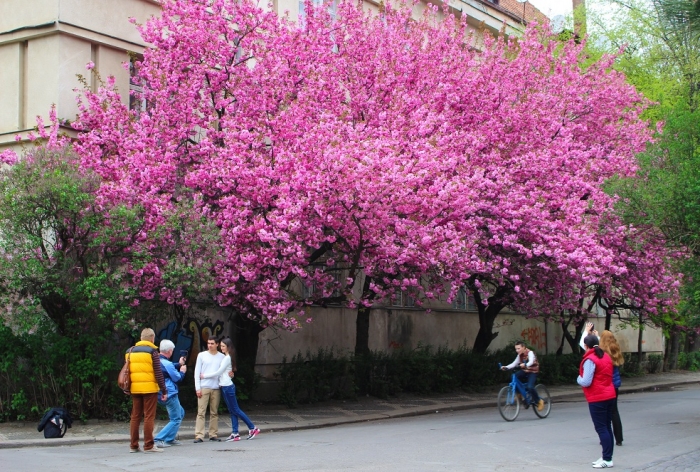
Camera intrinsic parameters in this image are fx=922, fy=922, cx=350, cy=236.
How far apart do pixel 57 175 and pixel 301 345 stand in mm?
10509

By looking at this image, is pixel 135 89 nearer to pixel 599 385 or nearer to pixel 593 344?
pixel 593 344

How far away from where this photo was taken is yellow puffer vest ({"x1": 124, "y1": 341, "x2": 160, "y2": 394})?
42.7ft

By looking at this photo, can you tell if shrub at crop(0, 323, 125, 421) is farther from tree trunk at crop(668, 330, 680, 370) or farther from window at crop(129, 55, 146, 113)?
tree trunk at crop(668, 330, 680, 370)

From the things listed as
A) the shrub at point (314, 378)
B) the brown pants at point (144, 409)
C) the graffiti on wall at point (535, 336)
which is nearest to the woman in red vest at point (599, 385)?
the brown pants at point (144, 409)

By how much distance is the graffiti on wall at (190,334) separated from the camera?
20484 mm

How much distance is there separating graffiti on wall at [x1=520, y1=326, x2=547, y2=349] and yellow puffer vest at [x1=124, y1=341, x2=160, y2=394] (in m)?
23.4

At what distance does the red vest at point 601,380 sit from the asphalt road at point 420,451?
90 cm

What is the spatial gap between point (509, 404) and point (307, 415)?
15.1ft

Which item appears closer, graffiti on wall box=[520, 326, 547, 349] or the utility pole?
the utility pole

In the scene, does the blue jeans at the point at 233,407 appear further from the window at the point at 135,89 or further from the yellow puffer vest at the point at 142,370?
the window at the point at 135,89

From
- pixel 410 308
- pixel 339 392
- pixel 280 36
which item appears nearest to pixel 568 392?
pixel 410 308

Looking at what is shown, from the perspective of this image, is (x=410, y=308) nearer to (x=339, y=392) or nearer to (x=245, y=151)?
(x=339, y=392)

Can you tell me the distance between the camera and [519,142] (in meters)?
22.5

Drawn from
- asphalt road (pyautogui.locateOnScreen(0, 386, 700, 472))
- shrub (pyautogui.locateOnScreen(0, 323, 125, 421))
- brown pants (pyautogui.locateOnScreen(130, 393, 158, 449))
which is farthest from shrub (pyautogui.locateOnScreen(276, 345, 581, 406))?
brown pants (pyautogui.locateOnScreen(130, 393, 158, 449))
